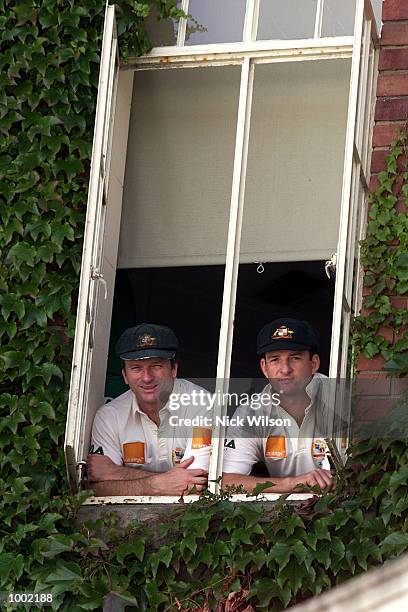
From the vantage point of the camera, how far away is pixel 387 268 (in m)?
5.22

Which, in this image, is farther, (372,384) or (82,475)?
(82,475)

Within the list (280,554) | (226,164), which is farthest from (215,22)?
(280,554)

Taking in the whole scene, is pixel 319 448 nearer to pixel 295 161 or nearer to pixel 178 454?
pixel 178 454

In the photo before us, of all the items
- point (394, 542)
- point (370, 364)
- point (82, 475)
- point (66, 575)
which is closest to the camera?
point (394, 542)

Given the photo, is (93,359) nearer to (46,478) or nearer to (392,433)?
(46,478)

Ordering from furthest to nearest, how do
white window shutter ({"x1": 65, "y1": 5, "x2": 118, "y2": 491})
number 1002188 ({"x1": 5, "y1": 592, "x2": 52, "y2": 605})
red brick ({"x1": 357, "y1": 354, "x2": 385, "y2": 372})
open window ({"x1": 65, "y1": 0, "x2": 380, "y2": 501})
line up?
open window ({"x1": 65, "y1": 0, "x2": 380, "y2": 501}) < red brick ({"x1": 357, "y1": 354, "x2": 385, "y2": 372}) < white window shutter ({"x1": 65, "y1": 5, "x2": 118, "y2": 491}) < number 1002188 ({"x1": 5, "y1": 592, "x2": 52, "y2": 605})

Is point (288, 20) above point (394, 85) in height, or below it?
above

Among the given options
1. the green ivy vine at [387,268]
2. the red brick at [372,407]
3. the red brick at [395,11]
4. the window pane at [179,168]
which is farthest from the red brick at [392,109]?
the red brick at [372,407]

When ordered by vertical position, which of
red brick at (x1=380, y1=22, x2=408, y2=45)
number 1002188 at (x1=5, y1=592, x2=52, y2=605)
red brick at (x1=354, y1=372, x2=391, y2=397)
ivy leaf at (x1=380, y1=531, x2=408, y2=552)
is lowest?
number 1002188 at (x1=5, y1=592, x2=52, y2=605)

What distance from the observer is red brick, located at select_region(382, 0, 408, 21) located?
562 cm

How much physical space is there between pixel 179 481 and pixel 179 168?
170 centimetres

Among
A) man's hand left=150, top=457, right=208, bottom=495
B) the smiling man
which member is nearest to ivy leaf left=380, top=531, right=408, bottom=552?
the smiling man

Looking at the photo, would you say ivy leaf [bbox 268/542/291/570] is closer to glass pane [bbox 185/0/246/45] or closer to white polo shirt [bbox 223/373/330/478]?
white polo shirt [bbox 223/373/330/478]

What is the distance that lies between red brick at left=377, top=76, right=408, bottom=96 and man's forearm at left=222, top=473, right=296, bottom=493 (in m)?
1.90
